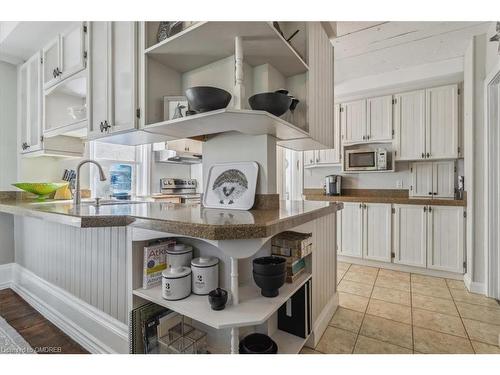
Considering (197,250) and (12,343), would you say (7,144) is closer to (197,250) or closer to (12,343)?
(12,343)

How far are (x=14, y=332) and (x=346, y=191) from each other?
392cm

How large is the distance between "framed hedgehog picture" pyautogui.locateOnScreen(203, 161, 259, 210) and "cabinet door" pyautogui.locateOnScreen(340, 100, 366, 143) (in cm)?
250

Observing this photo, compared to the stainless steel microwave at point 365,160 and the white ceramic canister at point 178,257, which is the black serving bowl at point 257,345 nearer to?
the white ceramic canister at point 178,257

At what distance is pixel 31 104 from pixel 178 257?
2.55m

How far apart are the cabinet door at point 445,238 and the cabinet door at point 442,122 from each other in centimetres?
68

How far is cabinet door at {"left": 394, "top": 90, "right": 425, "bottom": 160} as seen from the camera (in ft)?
10.1

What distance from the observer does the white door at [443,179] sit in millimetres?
3033

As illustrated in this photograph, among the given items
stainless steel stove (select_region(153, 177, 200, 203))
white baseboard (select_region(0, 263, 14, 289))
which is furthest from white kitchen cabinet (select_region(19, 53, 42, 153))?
stainless steel stove (select_region(153, 177, 200, 203))

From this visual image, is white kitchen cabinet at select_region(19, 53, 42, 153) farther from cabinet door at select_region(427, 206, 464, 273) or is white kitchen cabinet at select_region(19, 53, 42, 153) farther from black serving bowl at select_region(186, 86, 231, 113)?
cabinet door at select_region(427, 206, 464, 273)

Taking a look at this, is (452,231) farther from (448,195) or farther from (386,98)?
(386,98)

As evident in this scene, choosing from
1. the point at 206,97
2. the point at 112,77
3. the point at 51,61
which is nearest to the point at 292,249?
the point at 206,97

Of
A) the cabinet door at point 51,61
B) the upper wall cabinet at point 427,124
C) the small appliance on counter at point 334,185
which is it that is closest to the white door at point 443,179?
the upper wall cabinet at point 427,124

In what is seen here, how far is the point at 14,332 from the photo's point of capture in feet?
5.98
